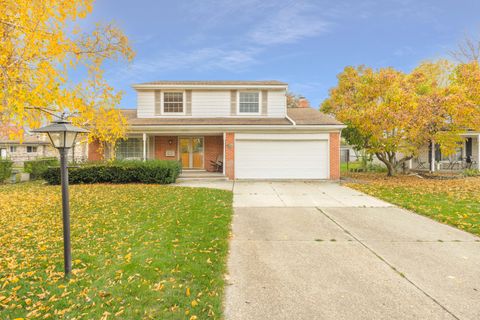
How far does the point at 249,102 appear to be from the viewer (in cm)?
1639

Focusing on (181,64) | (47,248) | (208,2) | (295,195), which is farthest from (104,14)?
(181,64)

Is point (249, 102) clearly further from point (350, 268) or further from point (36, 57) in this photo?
point (350, 268)

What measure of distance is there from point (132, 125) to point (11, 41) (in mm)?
8966

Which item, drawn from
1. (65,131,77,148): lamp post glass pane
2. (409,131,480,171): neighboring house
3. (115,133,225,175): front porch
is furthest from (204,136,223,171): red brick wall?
(409,131,480,171): neighboring house

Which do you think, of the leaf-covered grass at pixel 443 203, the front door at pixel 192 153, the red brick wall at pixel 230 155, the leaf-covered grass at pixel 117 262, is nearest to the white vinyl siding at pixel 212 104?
the front door at pixel 192 153

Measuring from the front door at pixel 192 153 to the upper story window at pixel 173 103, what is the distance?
203 cm

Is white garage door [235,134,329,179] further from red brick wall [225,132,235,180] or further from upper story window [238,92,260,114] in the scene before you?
upper story window [238,92,260,114]

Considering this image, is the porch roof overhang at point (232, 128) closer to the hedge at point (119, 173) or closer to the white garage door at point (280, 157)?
the white garage door at point (280, 157)

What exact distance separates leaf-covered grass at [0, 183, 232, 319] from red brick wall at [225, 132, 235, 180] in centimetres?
686

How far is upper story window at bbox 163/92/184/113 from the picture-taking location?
16344 mm

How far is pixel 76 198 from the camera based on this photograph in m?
9.00

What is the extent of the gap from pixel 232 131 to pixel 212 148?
3007mm

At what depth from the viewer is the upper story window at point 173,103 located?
1634cm

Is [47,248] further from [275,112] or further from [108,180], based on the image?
[275,112]
